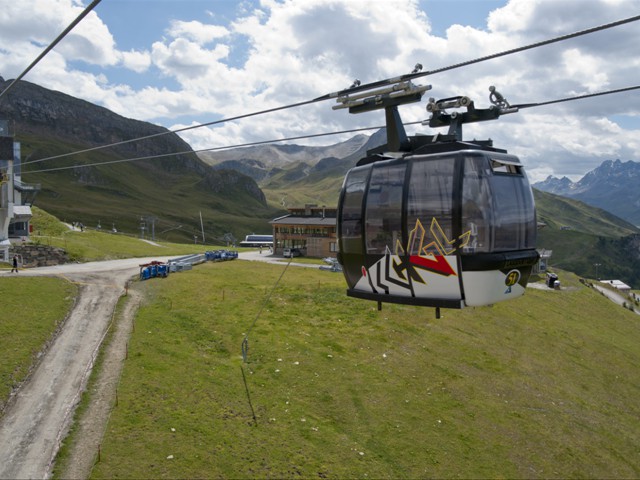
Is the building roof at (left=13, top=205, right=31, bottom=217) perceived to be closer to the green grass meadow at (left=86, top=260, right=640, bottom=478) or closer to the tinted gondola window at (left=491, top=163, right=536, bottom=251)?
the green grass meadow at (left=86, top=260, right=640, bottom=478)

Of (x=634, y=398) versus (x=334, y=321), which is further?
(x=334, y=321)

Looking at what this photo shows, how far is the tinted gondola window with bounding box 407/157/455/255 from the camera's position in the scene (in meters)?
13.4

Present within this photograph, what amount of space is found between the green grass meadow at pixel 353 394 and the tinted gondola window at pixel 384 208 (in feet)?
41.6

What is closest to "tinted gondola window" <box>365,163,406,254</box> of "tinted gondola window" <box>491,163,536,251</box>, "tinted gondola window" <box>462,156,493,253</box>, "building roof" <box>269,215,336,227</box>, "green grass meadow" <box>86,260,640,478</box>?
"tinted gondola window" <box>462,156,493,253</box>

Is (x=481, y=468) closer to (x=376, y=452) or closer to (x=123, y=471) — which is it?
(x=376, y=452)

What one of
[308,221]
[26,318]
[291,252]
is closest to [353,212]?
[26,318]

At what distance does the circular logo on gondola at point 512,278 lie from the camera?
44.9ft

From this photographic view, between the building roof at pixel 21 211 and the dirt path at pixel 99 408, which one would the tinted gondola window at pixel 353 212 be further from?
the building roof at pixel 21 211

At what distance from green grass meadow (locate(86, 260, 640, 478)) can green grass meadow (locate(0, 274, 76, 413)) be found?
5.56 metres

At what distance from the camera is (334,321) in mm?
41750

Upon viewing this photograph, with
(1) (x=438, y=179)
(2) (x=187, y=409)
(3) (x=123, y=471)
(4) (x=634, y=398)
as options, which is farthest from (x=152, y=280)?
(4) (x=634, y=398)

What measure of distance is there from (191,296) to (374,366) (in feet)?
64.4

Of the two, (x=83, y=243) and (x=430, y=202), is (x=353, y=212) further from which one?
(x=83, y=243)

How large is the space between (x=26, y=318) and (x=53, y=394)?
1113cm
